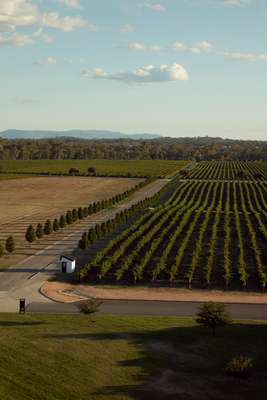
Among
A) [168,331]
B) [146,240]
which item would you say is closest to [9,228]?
[146,240]

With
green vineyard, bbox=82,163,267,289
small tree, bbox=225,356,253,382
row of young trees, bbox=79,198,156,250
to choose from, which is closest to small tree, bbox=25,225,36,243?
row of young trees, bbox=79,198,156,250

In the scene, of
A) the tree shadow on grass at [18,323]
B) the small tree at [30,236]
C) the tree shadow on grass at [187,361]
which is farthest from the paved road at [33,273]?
the tree shadow on grass at [187,361]

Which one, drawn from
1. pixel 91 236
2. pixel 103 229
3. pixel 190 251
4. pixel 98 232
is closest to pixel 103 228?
pixel 103 229

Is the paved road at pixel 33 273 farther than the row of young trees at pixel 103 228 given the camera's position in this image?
No

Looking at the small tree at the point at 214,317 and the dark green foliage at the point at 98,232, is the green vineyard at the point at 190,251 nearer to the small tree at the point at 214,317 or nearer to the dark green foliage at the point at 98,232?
the dark green foliage at the point at 98,232

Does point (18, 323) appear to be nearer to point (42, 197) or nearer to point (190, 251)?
point (190, 251)

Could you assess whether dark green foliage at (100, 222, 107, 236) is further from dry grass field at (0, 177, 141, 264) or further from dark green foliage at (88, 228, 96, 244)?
dry grass field at (0, 177, 141, 264)
